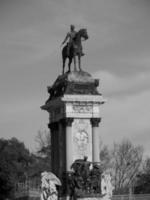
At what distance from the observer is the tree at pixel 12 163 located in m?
58.1

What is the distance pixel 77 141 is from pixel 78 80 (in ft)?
9.66

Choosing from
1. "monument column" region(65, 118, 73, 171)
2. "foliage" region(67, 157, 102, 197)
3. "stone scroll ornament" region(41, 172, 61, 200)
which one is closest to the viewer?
"stone scroll ornament" region(41, 172, 61, 200)

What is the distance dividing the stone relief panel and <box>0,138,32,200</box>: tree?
22259 millimetres

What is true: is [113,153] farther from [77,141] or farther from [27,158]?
[77,141]

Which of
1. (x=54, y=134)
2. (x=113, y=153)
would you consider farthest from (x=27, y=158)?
(x=54, y=134)

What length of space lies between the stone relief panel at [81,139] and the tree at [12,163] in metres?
22.3

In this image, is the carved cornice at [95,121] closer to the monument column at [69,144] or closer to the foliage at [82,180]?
the monument column at [69,144]

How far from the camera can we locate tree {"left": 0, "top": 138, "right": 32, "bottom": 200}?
58.1 m

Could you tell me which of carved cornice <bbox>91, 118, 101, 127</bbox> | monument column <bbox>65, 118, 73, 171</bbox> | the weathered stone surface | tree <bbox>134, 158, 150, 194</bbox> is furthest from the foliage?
tree <bbox>134, 158, 150, 194</bbox>

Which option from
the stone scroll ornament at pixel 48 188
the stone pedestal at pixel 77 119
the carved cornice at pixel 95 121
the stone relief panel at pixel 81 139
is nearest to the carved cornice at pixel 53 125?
the stone pedestal at pixel 77 119

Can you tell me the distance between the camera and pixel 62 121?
119ft

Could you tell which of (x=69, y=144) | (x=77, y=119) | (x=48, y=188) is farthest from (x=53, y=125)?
(x=48, y=188)

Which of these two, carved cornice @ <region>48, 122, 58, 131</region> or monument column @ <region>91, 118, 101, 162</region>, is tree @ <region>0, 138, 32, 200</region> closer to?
carved cornice @ <region>48, 122, 58, 131</region>

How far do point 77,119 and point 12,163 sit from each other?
32.4 m
